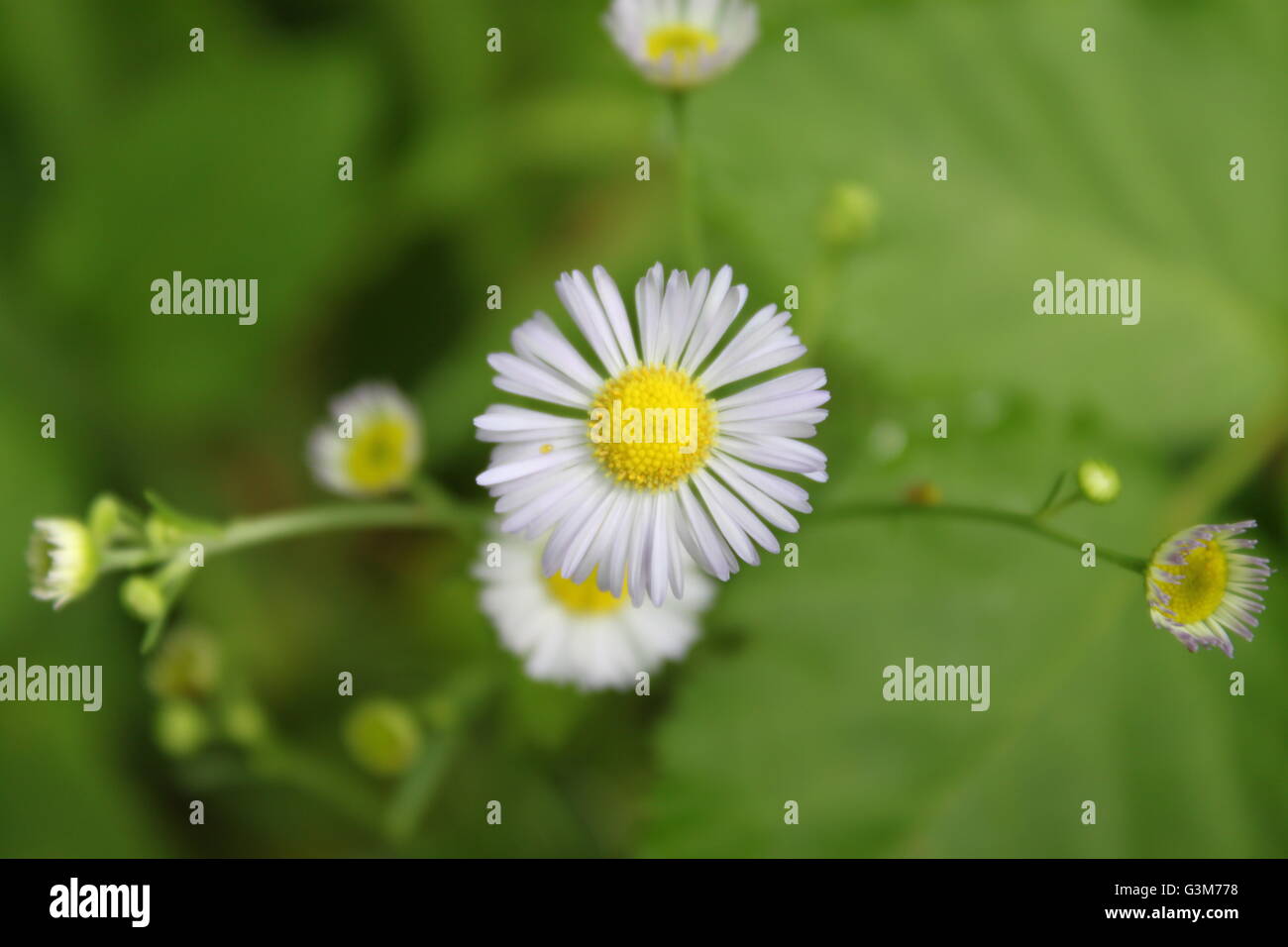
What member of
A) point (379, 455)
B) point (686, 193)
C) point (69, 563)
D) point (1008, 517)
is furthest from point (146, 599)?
point (1008, 517)

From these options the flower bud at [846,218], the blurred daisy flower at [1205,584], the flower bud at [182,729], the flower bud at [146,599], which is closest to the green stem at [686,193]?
the flower bud at [846,218]

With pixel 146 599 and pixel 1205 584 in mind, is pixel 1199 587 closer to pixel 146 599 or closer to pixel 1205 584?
pixel 1205 584

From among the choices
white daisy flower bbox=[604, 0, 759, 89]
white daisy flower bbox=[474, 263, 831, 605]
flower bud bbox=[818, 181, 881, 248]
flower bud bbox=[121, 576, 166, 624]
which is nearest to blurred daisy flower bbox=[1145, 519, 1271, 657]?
white daisy flower bbox=[474, 263, 831, 605]

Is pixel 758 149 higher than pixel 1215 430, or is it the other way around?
pixel 758 149
